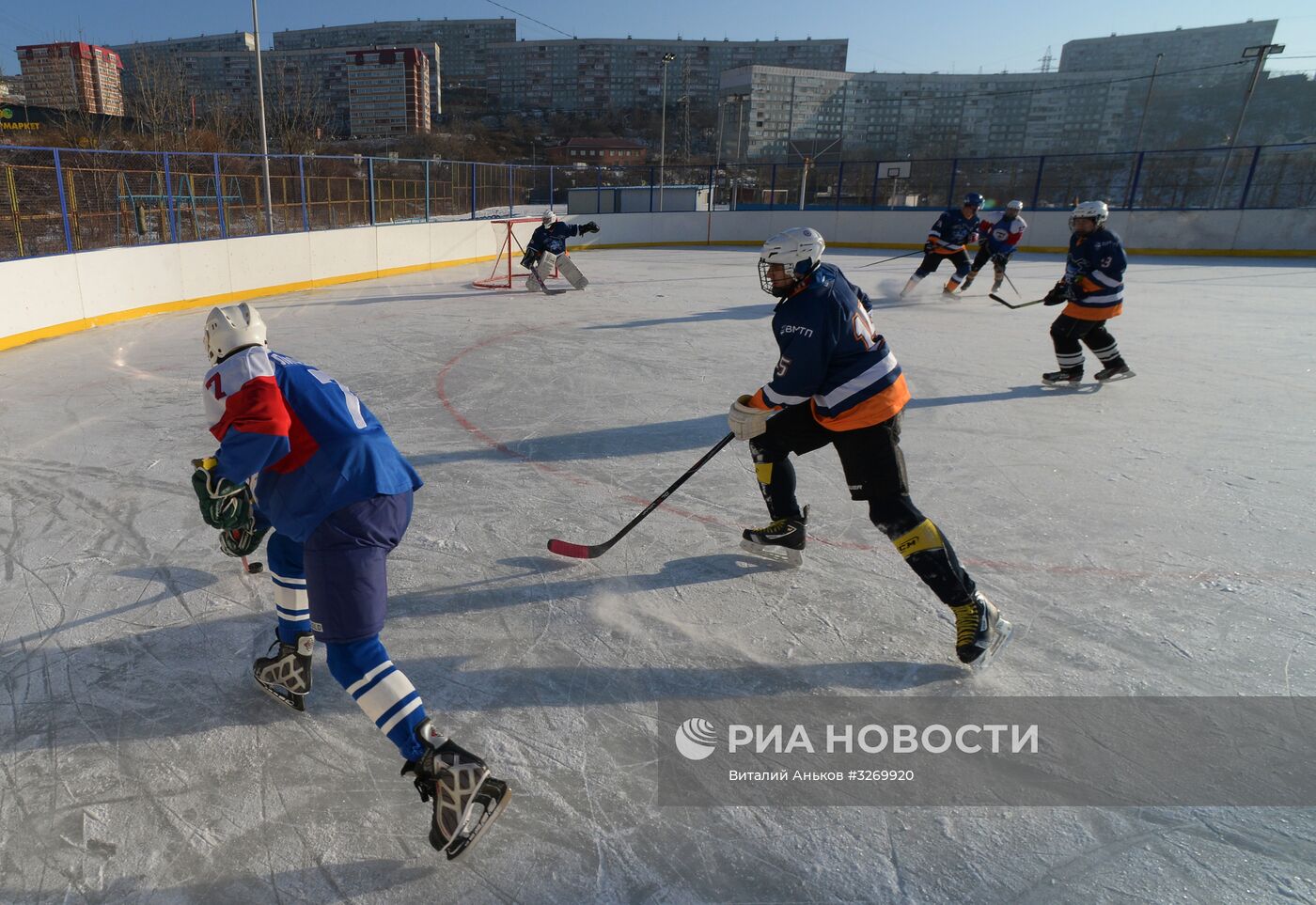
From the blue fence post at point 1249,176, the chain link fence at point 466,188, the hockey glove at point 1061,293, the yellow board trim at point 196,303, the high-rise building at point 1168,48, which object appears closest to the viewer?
the hockey glove at point 1061,293

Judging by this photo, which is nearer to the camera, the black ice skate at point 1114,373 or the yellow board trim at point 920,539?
the yellow board trim at point 920,539

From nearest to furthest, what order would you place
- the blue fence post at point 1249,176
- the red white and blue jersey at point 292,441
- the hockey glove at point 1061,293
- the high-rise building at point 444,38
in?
the red white and blue jersey at point 292,441 → the hockey glove at point 1061,293 → the blue fence post at point 1249,176 → the high-rise building at point 444,38

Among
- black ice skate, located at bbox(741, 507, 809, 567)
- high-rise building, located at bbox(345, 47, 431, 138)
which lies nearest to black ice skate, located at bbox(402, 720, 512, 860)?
black ice skate, located at bbox(741, 507, 809, 567)

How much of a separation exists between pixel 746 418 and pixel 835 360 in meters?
0.42

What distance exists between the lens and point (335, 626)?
1.85m

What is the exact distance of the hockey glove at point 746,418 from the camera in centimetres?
295

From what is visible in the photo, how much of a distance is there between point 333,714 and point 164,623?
935mm

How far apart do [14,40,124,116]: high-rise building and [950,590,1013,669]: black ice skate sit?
28.9m

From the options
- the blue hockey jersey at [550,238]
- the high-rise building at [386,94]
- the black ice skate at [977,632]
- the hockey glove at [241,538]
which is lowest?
the black ice skate at [977,632]

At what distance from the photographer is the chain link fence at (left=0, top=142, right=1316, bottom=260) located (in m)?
9.73

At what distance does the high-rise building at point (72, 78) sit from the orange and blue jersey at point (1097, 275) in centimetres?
2751

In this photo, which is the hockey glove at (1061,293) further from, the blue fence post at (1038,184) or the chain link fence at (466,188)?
the blue fence post at (1038,184)

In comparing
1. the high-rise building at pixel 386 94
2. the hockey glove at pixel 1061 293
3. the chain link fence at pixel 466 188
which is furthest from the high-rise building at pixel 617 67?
the hockey glove at pixel 1061 293

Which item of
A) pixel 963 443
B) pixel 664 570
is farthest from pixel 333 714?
pixel 963 443
